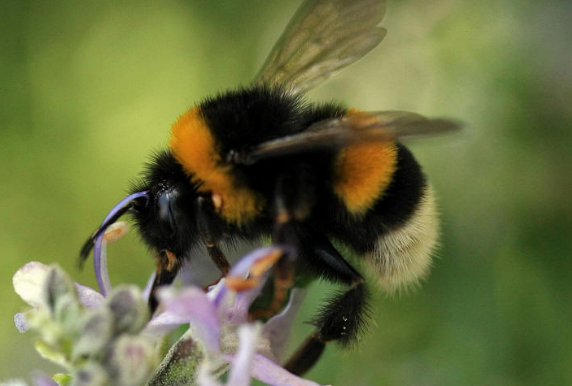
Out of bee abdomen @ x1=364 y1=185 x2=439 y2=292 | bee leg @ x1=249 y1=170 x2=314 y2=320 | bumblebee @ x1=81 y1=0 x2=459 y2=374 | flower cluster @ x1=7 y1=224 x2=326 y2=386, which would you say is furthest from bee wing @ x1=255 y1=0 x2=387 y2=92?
flower cluster @ x1=7 y1=224 x2=326 y2=386

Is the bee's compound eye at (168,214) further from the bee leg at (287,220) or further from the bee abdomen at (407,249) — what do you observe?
the bee abdomen at (407,249)

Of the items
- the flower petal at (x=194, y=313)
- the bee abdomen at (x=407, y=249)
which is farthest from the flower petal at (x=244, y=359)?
the bee abdomen at (x=407, y=249)

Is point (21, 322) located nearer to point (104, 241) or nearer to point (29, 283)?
point (29, 283)

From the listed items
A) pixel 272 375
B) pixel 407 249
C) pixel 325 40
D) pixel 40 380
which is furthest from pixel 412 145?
pixel 40 380

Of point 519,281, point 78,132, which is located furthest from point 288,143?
point 78,132

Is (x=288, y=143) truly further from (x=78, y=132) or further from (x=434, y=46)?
(x=78, y=132)

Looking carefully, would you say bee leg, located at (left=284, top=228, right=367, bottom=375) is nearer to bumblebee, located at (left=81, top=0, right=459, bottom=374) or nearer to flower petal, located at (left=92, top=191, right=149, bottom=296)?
bumblebee, located at (left=81, top=0, right=459, bottom=374)
